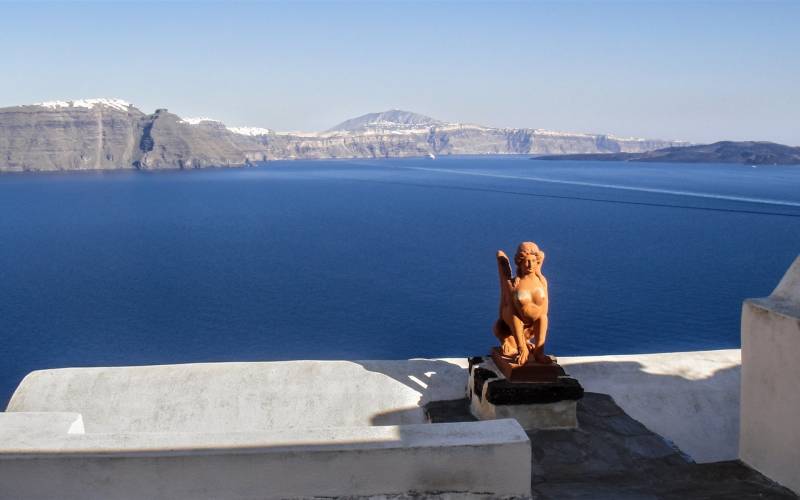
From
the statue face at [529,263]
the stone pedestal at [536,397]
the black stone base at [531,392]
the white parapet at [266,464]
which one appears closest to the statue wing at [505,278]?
the statue face at [529,263]

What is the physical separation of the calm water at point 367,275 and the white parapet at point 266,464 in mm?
33831

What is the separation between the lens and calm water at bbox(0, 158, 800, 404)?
42594 millimetres

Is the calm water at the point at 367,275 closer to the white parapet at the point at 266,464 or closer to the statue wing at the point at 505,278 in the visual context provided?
the statue wing at the point at 505,278

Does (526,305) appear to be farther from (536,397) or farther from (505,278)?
(536,397)

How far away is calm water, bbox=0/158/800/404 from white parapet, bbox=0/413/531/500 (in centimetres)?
3383

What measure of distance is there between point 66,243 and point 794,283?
84.4 meters

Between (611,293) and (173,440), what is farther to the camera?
(611,293)

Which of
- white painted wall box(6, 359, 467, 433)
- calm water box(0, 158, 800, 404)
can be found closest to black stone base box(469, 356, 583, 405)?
white painted wall box(6, 359, 467, 433)

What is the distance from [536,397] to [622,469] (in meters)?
1.17

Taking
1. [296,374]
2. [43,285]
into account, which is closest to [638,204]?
[43,285]

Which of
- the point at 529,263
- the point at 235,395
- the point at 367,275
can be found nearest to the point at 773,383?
the point at 529,263

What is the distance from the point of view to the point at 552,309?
47.6 m

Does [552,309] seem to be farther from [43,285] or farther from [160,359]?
[43,285]

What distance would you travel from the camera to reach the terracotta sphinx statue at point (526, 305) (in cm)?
834
